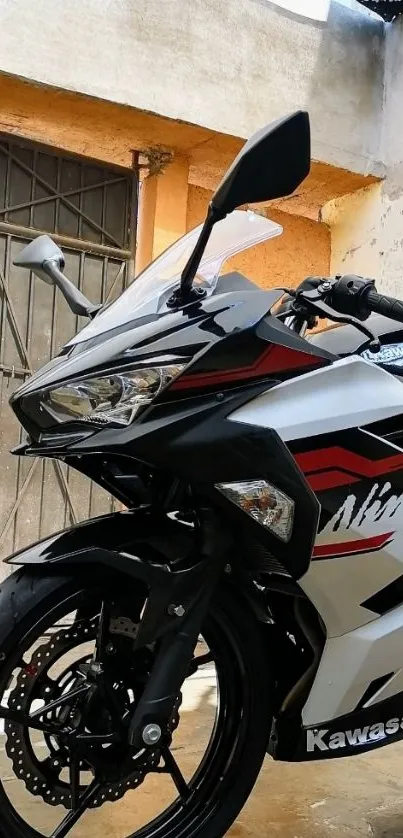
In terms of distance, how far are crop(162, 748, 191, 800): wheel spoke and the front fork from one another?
164mm

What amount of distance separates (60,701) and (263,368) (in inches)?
28.0

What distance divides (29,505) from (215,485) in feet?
11.6

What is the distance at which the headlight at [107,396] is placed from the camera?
53.1 inches

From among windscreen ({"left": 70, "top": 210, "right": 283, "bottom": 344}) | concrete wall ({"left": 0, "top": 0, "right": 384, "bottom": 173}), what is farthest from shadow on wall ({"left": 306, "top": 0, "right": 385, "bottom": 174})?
windscreen ({"left": 70, "top": 210, "right": 283, "bottom": 344})

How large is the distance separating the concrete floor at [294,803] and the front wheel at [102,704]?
12.3 inches

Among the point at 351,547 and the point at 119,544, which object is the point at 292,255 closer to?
the point at 351,547

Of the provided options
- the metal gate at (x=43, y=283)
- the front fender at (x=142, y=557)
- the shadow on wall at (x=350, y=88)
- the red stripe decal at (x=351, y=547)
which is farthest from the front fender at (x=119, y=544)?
the shadow on wall at (x=350, y=88)

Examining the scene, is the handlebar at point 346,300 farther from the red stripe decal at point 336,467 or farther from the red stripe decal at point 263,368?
the red stripe decal at point 336,467

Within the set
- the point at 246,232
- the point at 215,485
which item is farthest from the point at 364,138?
the point at 215,485

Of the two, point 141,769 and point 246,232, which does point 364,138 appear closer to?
point 246,232

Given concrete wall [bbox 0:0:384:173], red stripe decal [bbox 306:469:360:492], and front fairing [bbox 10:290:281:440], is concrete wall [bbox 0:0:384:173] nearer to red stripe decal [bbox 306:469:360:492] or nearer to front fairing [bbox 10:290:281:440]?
front fairing [bbox 10:290:281:440]

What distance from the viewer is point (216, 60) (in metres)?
4.76

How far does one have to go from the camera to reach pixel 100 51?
440 centimetres

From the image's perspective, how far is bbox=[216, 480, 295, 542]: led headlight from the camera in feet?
4.61
